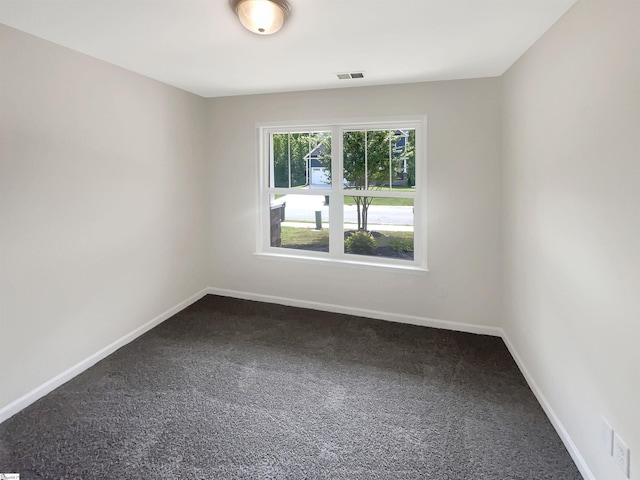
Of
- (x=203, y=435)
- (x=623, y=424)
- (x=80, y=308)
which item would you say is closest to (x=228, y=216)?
(x=80, y=308)

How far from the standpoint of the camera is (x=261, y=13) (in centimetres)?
180

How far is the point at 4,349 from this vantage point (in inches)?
84.5

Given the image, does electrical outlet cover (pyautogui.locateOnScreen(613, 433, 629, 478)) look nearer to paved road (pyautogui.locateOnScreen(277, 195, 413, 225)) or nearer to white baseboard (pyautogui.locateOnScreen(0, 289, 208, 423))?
paved road (pyautogui.locateOnScreen(277, 195, 413, 225))

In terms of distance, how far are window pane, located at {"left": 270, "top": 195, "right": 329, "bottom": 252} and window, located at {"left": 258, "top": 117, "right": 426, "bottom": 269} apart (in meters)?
0.01

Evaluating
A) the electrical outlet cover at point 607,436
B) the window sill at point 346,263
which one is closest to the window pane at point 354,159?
the window sill at point 346,263

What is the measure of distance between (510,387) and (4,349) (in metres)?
3.30

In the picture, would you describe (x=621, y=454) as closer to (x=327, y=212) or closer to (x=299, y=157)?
(x=327, y=212)

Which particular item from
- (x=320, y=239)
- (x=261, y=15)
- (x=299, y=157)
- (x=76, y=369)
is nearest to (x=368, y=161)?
(x=299, y=157)

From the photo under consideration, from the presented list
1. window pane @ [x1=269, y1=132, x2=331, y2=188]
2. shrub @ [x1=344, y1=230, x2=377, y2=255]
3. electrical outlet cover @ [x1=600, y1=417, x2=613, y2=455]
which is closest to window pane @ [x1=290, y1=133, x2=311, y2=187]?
window pane @ [x1=269, y1=132, x2=331, y2=188]

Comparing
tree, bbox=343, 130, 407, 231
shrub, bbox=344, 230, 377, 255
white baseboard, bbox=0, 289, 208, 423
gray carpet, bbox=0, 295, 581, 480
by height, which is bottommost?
gray carpet, bbox=0, 295, 581, 480

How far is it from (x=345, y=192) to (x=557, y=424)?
2574 mm

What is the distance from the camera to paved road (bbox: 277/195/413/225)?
3.58 metres

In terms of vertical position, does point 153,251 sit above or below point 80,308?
above

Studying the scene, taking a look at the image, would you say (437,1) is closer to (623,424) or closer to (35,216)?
(623,424)
